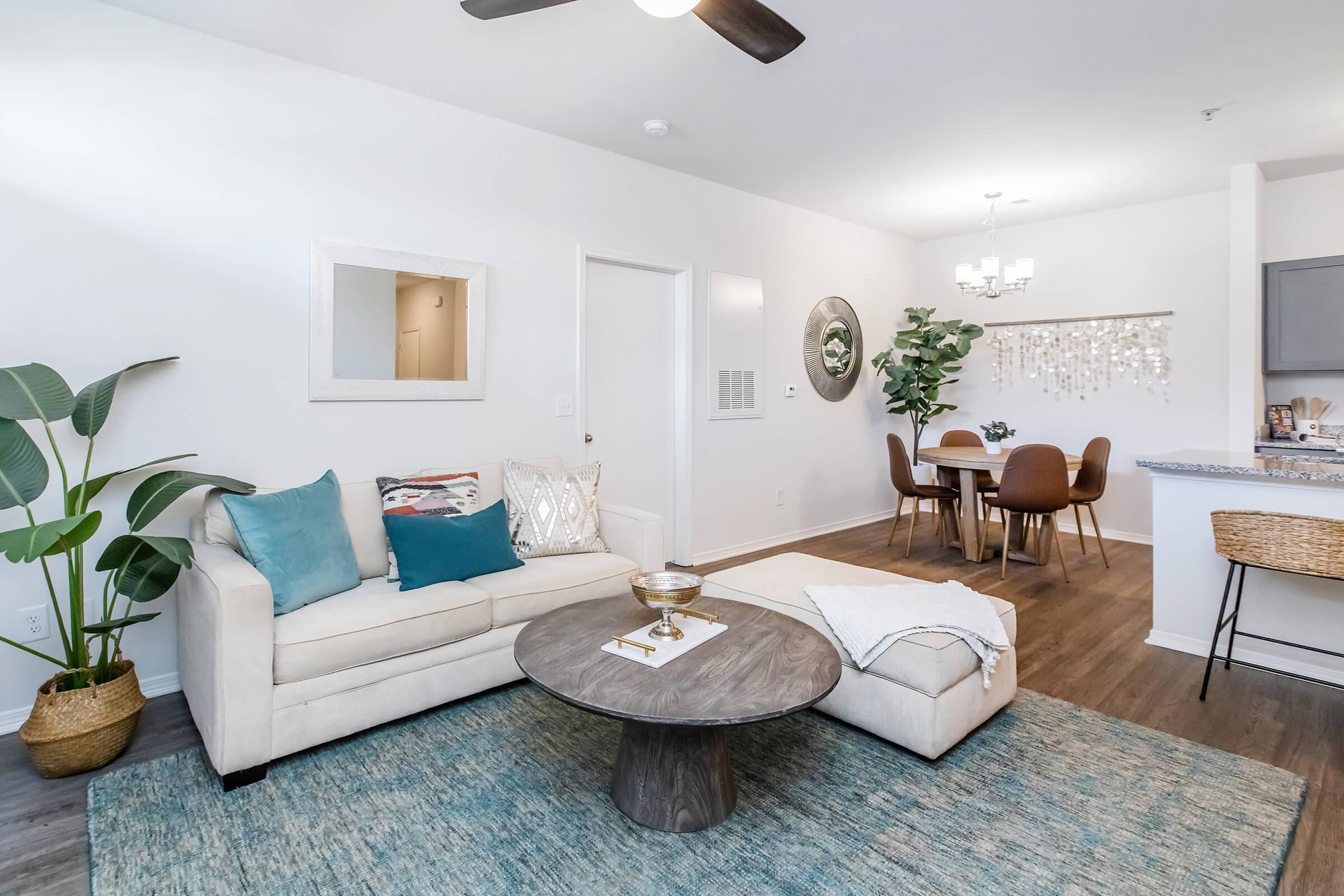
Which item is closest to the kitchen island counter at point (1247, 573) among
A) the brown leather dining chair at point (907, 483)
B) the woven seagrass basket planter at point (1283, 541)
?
the woven seagrass basket planter at point (1283, 541)

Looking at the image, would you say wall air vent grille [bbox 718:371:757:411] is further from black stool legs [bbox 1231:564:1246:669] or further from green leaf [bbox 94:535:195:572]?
green leaf [bbox 94:535:195:572]

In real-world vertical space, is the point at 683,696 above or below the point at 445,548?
below

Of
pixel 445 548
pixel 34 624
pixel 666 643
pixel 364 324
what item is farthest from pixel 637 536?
pixel 34 624

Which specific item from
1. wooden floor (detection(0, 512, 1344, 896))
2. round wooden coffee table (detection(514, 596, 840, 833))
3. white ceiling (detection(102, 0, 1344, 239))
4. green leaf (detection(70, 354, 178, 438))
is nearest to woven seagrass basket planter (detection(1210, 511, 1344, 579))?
wooden floor (detection(0, 512, 1344, 896))

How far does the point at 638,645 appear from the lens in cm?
182

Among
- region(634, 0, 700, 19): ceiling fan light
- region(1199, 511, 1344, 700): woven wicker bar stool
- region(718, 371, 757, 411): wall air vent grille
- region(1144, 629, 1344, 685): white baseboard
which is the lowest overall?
region(1144, 629, 1344, 685): white baseboard

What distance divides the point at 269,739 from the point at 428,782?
19.7 inches

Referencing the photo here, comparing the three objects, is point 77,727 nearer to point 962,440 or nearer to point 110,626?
point 110,626

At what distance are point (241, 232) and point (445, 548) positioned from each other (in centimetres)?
153

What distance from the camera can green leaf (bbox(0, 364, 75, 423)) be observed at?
1878 millimetres

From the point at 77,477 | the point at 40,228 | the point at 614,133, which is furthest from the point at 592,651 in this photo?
the point at 614,133

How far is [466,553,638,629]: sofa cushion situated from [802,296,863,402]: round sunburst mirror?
2842 millimetres

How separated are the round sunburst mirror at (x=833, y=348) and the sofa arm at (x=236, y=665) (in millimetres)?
4060

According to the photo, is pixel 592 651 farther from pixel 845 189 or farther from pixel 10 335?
pixel 845 189
